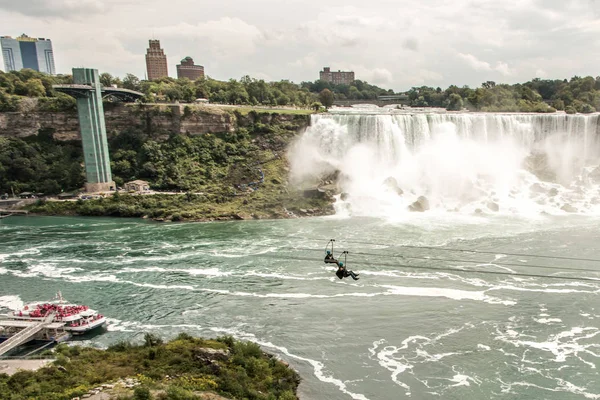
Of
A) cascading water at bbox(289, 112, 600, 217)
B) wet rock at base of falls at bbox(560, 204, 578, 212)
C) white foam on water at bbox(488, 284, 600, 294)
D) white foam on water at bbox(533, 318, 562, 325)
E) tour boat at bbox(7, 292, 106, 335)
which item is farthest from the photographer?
cascading water at bbox(289, 112, 600, 217)

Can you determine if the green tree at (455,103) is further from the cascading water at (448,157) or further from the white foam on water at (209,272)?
the white foam on water at (209,272)

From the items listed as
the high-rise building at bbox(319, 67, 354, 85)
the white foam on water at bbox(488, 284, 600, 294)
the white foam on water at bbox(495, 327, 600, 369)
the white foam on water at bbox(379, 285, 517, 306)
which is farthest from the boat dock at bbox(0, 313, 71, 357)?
the high-rise building at bbox(319, 67, 354, 85)

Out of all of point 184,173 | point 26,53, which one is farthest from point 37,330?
point 26,53

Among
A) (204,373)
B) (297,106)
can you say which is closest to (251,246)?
(204,373)

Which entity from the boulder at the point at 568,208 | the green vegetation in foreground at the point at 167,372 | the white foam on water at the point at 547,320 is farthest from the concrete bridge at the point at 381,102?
the green vegetation in foreground at the point at 167,372

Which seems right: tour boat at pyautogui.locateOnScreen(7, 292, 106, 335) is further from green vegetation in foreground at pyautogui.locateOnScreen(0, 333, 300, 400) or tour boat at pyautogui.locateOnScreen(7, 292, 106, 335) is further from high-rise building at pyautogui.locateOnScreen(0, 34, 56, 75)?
high-rise building at pyautogui.locateOnScreen(0, 34, 56, 75)
